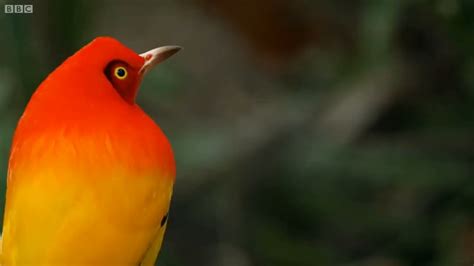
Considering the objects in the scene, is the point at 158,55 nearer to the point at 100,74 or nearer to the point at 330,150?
the point at 100,74

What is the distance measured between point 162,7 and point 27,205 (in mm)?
3777

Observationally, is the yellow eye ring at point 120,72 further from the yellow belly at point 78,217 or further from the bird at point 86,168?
the yellow belly at point 78,217

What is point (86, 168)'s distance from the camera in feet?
3.57

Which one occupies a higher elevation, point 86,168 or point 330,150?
point 86,168

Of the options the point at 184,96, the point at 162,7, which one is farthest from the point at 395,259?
the point at 162,7

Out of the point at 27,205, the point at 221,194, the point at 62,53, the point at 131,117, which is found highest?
the point at 131,117

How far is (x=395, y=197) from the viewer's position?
3410 mm

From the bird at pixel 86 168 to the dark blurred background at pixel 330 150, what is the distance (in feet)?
6.04

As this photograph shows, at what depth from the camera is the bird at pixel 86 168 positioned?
1.06 m

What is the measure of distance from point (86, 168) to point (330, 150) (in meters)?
2.20

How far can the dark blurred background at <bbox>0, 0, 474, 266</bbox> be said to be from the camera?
125 inches

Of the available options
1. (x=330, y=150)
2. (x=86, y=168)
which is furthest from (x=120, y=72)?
(x=330, y=150)

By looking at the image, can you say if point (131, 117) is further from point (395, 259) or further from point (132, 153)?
point (395, 259)

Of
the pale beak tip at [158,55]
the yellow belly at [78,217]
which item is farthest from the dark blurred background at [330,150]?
the yellow belly at [78,217]
